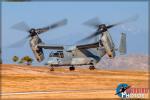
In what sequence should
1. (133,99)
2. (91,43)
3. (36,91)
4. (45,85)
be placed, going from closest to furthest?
(133,99) < (36,91) < (45,85) < (91,43)

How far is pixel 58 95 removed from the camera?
45.5 meters

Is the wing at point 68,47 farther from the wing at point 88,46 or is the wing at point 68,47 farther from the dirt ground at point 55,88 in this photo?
the dirt ground at point 55,88

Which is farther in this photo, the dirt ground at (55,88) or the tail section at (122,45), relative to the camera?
the tail section at (122,45)

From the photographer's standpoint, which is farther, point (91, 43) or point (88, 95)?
point (91, 43)

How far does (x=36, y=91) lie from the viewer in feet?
163

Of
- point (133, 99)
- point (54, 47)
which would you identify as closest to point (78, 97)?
point (133, 99)

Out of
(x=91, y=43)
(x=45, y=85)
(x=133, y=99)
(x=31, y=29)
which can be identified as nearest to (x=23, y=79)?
(x=45, y=85)

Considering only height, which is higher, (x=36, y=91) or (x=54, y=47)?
(x=54, y=47)

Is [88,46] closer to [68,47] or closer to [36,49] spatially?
[68,47]

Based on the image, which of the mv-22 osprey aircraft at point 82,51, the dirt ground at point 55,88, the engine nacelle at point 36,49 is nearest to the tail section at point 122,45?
the mv-22 osprey aircraft at point 82,51

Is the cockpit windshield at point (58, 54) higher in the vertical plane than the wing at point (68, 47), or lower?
lower

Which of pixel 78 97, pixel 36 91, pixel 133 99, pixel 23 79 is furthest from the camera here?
pixel 23 79

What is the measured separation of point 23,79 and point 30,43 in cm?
1994

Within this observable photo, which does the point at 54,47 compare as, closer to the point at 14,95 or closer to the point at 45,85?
the point at 45,85
